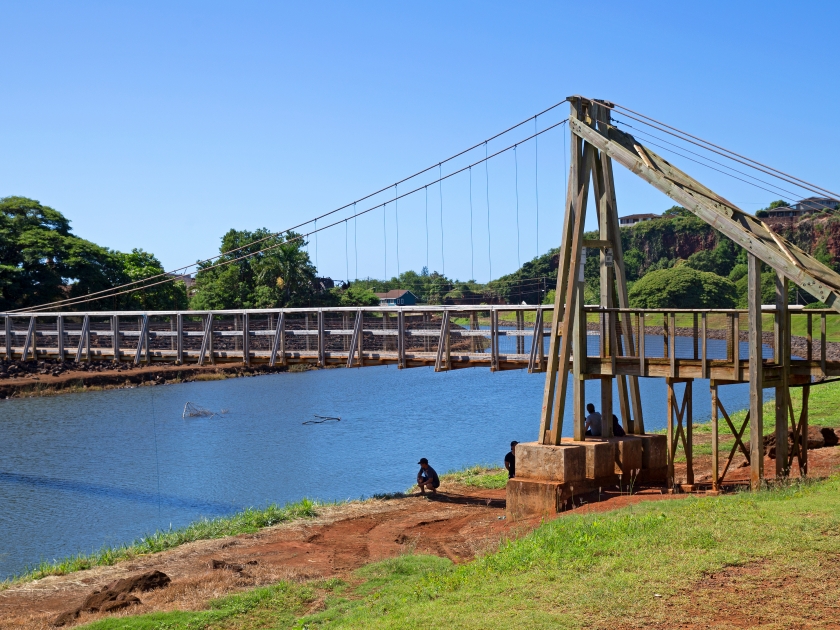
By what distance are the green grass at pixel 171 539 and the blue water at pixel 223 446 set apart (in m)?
1.61

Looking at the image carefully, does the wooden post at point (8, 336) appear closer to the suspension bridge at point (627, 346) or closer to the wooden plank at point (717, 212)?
the suspension bridge at point (627, 346)

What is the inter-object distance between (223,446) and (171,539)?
13372 mm

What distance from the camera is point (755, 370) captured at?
12609mm

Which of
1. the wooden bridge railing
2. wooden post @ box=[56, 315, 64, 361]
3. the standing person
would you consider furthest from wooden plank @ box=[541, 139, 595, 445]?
wooden post @ box=[56, 315, 64, 361]

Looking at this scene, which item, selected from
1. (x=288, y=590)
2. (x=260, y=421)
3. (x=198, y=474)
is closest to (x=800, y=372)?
(x=288, y=590)

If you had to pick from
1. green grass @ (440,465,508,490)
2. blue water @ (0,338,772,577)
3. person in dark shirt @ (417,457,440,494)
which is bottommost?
blue water @ (0,338,772,577)

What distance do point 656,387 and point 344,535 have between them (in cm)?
3461

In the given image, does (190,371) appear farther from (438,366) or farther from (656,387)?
(438,366)

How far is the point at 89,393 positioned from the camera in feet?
152

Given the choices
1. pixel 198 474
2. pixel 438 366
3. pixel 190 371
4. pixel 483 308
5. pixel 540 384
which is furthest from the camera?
pixel 190 371

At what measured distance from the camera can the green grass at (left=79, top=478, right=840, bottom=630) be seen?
7.27 metres

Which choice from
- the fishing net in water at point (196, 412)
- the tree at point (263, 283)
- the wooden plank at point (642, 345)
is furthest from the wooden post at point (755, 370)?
the tree at point (263, 283)

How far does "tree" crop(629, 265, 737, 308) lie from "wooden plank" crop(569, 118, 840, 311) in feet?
223

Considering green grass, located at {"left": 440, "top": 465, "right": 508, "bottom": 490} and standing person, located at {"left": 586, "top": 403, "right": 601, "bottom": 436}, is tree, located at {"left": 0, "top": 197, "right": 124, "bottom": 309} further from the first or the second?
standing person, located at {"left": 586, "top": 403, "right": 601, "bottom": 436}
